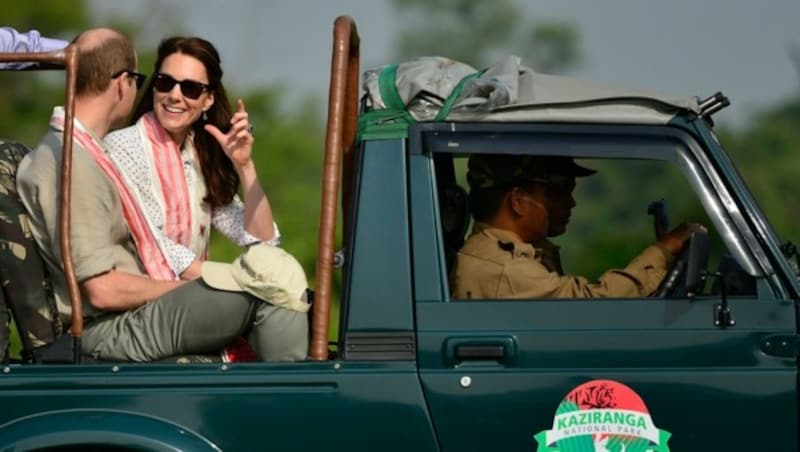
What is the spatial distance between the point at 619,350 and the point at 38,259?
67.4 inches

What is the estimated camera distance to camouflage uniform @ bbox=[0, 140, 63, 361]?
4.45 m

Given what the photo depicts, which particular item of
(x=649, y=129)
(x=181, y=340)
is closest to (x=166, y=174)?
(x=181, y=340)

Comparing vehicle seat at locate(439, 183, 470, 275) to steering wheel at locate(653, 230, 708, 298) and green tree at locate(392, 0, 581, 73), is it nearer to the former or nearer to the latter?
steering wheel at locate(653, 230, 708, 298)

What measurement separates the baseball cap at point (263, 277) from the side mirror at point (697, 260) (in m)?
1.09

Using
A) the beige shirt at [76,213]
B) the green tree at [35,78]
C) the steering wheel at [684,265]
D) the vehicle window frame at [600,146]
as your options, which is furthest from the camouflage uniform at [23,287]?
the green tree at [35,78]

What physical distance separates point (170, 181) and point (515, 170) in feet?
3.62

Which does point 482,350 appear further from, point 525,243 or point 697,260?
point 697,260

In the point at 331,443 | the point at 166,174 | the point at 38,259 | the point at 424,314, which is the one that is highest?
the point at 166,174

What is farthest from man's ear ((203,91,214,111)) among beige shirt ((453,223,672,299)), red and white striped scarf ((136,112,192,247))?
beige shirt ((453,223,672,299))

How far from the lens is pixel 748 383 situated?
4172 millimetres

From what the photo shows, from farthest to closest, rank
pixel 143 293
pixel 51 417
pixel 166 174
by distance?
pixel 166 174
pixel 143 293
pixel 51 417

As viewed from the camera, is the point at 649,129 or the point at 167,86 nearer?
the point at 649,129

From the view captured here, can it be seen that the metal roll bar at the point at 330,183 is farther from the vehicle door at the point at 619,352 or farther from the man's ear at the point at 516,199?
the man's ear at the point at 516,199

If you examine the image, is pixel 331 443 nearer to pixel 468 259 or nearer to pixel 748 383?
pixel 468 259
